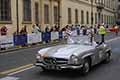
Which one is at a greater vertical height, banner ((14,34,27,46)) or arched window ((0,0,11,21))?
arched window ((0,0,11,21))

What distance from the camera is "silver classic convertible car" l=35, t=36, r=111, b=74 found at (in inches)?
400

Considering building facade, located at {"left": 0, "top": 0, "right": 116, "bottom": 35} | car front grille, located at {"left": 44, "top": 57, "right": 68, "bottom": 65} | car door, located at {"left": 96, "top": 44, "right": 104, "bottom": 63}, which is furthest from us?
Result: building facade, located at {"left": 0, "top": 0, "right": 116, "bottom": 35}

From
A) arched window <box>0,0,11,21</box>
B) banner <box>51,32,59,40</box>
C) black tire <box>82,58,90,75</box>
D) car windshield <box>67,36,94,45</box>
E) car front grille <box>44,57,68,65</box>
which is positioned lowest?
black tire <box>82,58,90,75</box>

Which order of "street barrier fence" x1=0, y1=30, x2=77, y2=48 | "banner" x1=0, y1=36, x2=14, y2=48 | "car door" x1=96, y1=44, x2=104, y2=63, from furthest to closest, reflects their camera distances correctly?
1. "street barrier fence" x1=0, y1=30, x2=77, y2=48
2. "banner" x1=0, y1=36, x2=14, y2=48
3. "car door" x1=96, y1=44, x2=104, y2=63

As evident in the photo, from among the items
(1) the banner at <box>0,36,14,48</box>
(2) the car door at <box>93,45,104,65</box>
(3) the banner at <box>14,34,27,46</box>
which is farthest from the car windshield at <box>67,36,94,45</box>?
(3) the banner at <box>14,34,27,46</box>

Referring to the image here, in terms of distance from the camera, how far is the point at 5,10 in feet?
96.4

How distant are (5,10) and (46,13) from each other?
9866mm

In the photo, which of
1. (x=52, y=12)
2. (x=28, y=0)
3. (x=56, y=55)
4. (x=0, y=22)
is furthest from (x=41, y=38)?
(x=56, y=55)

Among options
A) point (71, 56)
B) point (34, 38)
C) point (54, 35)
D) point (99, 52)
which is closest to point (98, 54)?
point (99, 52)

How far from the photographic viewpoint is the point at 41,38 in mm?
28203

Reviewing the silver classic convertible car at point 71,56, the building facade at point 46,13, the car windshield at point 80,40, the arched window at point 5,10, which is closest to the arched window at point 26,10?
the building facade at point 46,13

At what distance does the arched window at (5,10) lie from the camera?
28531 millimetres

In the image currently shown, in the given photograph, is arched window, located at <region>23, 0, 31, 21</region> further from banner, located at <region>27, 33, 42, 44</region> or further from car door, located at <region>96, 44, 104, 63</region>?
car door, located at <region>96, 44, 104, 63</region>

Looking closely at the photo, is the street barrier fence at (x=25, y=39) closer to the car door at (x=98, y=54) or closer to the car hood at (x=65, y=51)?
the car door at (x=98, y=54)
